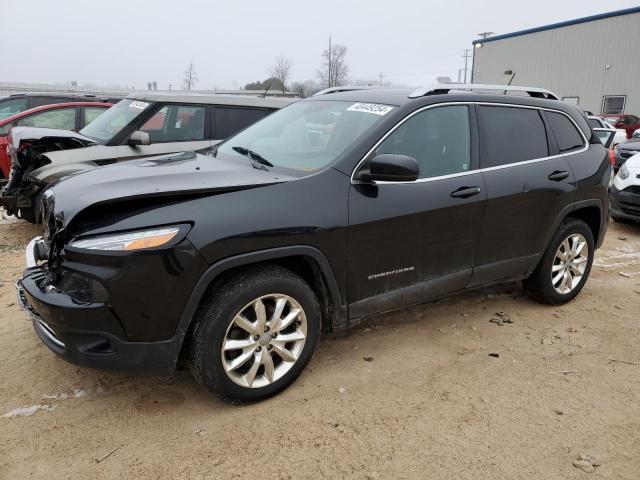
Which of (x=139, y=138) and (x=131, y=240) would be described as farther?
(x=139, y=138)

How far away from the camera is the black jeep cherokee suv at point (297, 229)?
2447 mm

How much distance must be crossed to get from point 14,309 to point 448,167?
3.60 m

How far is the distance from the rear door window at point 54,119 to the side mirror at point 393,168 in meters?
6.83

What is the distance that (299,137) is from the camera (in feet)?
11.5

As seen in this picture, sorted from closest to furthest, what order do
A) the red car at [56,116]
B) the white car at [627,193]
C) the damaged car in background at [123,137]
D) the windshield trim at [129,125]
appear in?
the damaged car in background at [123,137] → the windshield trim at [129,125] → the white car at [627,193] → the red car at [56,116]

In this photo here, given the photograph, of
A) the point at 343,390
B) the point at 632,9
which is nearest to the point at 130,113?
the point at 343,390

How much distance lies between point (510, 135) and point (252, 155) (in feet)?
6.45

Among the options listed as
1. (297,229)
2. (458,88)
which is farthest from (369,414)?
(458,88)

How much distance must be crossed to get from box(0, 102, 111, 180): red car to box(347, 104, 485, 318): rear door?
666 centimetres

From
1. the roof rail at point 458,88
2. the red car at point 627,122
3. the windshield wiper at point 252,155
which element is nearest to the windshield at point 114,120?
the windshield wiper at point 252,155

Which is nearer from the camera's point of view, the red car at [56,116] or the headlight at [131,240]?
the headlight at [131,240]

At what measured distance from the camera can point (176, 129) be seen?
637cm

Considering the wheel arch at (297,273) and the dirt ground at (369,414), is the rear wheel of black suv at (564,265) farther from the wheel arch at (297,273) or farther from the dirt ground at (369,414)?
the wheel arch at (297,273)

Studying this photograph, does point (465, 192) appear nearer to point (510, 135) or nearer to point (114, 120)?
point (510, 135)
